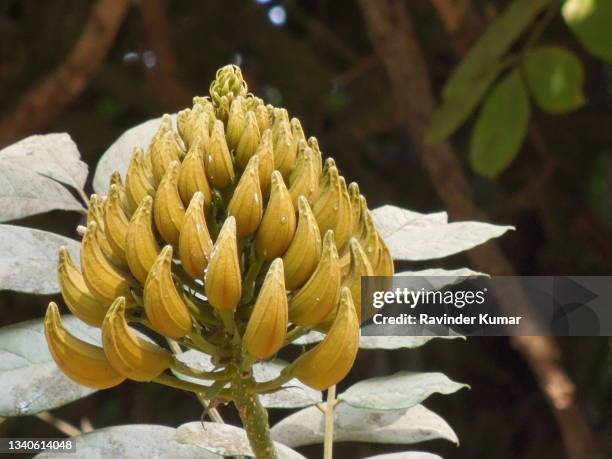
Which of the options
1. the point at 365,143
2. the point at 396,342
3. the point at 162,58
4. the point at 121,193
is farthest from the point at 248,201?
the point at 365,143

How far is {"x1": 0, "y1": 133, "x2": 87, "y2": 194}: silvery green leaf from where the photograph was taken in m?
1.08

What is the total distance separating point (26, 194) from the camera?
105 centimetres

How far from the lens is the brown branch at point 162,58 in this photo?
2.49 metres

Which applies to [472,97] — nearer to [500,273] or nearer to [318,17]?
[500,273]

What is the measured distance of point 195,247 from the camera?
0.80 m

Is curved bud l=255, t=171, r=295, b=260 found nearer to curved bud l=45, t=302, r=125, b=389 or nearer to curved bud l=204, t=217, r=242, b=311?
curved bud l=204, t=217, r=242, b=311

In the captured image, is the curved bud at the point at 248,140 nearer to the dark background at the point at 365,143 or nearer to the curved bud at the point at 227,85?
the curved bud at the point at 227,85

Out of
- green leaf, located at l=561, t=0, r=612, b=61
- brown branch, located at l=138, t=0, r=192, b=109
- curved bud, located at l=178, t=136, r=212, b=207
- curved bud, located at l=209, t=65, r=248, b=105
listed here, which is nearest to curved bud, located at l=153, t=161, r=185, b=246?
curved bud, located at l=178, t=136, r=212, b=207

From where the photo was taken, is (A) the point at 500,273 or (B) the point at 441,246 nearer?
(B) the point at 441,246

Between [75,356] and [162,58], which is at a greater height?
[162,58]

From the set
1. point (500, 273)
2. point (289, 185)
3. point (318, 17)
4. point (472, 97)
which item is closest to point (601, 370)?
point (500, 273)

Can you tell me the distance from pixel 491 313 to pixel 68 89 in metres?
1.35

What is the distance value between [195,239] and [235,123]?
0.14 metres

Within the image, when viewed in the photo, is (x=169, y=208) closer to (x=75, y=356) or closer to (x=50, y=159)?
(x=75, y=356)
